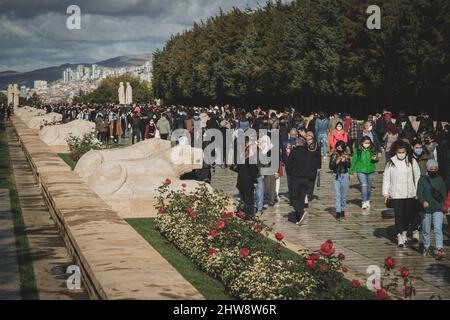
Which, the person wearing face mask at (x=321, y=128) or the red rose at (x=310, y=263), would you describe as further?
the person wearing face mask at (x=321, y=128)

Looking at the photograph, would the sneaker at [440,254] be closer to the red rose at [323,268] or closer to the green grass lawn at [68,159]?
the red rose at [323,268]

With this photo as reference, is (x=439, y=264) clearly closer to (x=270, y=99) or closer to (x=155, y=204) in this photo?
(x=155, y=204)

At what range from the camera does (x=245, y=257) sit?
9672 millimetres

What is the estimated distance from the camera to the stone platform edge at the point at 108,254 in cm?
741

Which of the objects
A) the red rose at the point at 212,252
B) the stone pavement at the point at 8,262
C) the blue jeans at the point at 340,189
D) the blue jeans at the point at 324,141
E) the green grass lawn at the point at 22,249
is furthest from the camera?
Result: the blue jeans at the point at 324,141

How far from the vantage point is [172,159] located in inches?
663

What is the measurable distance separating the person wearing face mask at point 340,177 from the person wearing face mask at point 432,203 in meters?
3.54

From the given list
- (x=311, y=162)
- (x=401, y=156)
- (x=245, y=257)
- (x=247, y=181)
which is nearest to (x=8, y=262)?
(x=245, y=257)

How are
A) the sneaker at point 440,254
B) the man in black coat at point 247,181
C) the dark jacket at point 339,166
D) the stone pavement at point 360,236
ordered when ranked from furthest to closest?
the dark jacket at point 339,166 < the man in black coat at point 247,181 < the sneaker at point 440,254 < the stone pavement at point 360,236

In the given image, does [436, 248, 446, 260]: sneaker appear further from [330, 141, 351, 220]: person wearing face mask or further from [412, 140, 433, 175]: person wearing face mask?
[412, 140, 433, 175]: person wearing face mask

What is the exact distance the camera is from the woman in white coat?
42.7ft

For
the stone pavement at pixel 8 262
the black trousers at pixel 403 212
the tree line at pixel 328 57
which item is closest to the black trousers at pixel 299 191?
the black trousers at pixel 403 212

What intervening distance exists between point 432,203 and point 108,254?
546 cm

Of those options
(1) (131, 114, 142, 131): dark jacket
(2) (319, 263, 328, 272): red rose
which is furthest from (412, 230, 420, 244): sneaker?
(1) (131, 114, 142, 131): dark jacket
